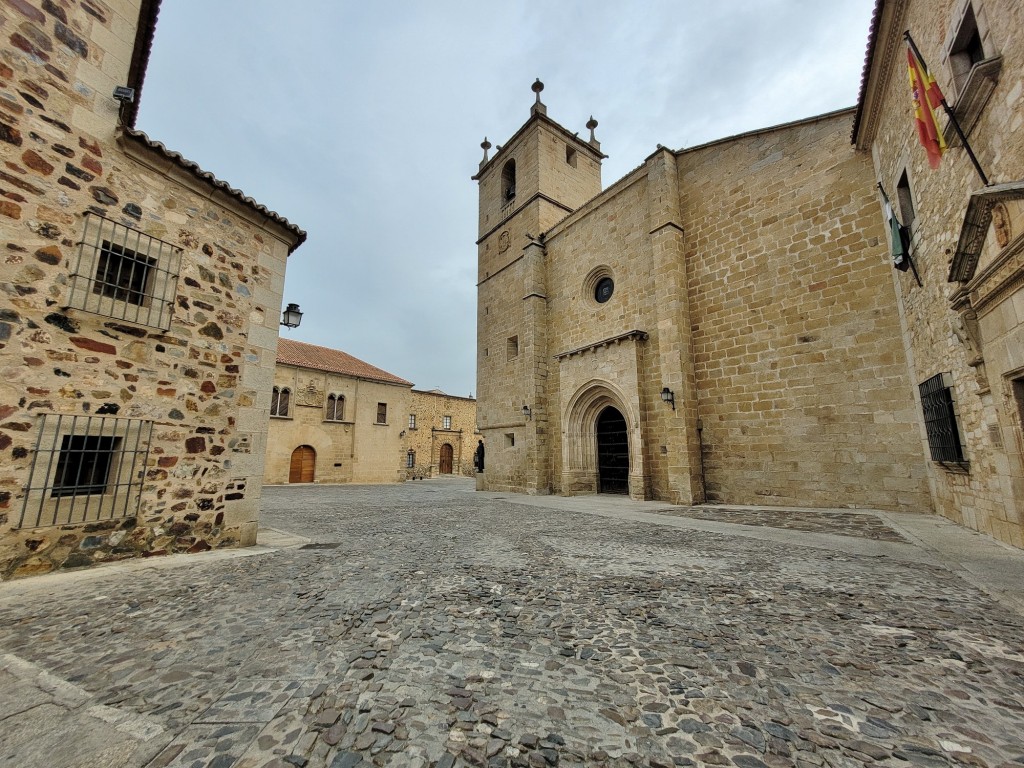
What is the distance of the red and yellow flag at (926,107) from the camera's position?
176 inches

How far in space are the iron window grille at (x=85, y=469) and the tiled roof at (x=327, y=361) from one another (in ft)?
54.2

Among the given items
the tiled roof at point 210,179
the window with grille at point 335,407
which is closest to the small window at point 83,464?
the tiled roof at point 210,179

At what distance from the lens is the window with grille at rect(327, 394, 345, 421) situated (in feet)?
69.4

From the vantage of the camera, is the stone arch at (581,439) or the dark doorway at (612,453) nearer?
the dark doorway at (612,453)

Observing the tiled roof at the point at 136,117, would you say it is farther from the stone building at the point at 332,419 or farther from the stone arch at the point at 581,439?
the stone building at the point at 332,419

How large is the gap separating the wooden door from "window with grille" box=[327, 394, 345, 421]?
12695 millimetres

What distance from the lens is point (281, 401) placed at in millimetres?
19562

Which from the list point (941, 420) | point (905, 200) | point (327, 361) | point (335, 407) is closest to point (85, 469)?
point (941, 420)

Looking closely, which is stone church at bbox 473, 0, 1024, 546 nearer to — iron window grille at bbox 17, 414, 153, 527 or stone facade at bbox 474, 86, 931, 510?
stone facade at bbox 474, 86, 931, 510

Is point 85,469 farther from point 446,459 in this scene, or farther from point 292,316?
point 446,459

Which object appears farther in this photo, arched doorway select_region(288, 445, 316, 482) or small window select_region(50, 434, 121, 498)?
arched doorway select_region(288, 445, 316, 482)

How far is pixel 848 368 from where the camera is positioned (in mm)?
7910

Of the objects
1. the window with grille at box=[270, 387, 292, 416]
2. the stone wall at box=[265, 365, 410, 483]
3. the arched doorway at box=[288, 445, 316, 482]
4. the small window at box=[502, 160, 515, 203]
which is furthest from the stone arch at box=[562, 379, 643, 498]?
the window with grille at box=[270, 387, 292, 416]

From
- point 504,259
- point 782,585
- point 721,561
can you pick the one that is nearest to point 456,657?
point 782,585
